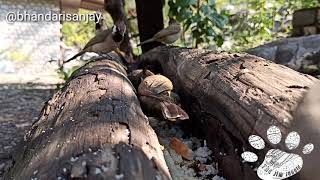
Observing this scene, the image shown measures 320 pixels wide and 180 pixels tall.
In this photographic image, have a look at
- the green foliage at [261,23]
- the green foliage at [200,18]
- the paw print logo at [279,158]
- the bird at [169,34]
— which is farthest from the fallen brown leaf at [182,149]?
the green foliage at [261,23]

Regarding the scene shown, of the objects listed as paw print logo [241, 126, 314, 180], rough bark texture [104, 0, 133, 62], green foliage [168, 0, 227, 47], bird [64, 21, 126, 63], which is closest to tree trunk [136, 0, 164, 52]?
green foliage [168, 0, 227, 47]

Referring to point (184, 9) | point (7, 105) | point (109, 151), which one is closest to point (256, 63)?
point (109, 151)

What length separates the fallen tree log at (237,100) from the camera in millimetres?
1696

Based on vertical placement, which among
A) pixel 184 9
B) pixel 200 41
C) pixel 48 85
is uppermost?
pixel 184 9

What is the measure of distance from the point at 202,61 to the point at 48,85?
212 inches

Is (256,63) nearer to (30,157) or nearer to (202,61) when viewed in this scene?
(202,61)

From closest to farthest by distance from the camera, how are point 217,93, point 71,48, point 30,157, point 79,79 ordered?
point 30,157 < point 217,93 < point 79,79 < point 71,48

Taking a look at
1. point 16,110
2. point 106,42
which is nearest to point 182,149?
point 106,42

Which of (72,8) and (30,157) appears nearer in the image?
(30,157)

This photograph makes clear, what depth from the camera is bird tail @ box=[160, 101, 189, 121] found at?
7.84 ft

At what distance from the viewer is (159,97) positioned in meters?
2.63

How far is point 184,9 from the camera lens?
5.24 meters

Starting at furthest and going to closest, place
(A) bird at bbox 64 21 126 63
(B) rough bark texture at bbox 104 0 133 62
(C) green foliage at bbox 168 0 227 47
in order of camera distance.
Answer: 1. (B) rough bark texture at bbox 104 0 133 62
2. (C) green foliage at bbox 168 0 227 47
3. (A) bird at bbox 64 21 126 63

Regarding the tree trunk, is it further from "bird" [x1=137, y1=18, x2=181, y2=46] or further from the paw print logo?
the paw print logo
